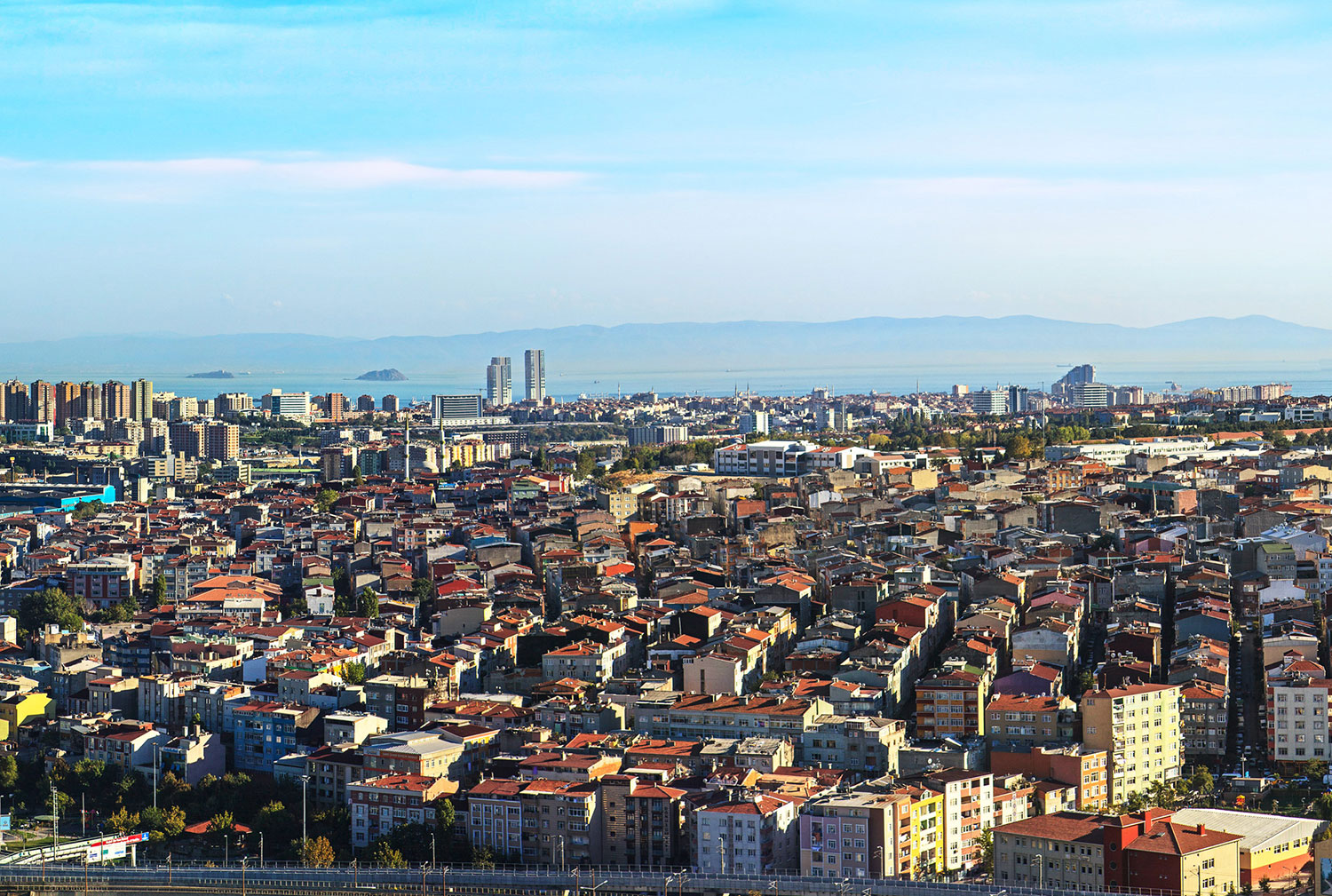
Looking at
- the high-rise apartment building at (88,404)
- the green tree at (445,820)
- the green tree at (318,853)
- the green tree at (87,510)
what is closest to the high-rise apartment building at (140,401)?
the high-rise apartment building at (88,404)

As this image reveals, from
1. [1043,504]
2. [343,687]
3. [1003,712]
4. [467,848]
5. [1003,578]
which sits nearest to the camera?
[467,848]

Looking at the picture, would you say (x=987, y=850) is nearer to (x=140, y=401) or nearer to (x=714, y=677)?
(x=714, y=677)

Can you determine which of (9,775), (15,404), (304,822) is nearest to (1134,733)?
(304,822)

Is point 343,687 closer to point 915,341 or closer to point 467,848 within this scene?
point 467,848

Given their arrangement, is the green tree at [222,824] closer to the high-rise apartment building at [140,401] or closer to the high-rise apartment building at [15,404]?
the high-rise apartment building at [15,404]

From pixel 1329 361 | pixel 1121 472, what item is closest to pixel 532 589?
pixel 1121 472

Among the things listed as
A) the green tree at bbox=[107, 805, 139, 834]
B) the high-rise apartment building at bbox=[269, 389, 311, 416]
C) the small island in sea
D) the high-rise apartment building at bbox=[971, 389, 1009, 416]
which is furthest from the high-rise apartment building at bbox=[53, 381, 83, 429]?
the small island in sea
